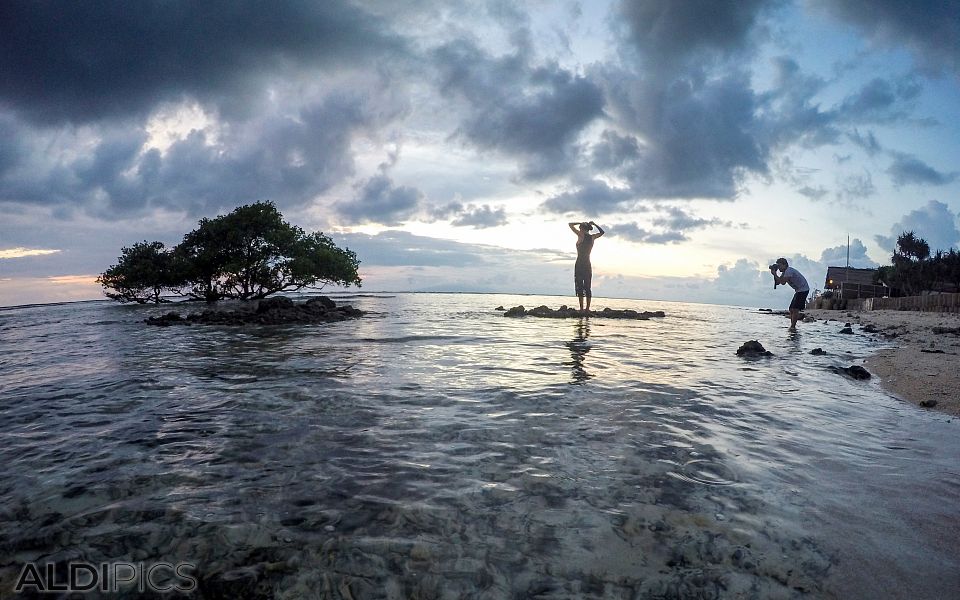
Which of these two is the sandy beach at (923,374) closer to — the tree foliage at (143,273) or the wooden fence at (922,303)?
the wooden fence at (922,303)

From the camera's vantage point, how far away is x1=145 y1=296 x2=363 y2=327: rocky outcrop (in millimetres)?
18109

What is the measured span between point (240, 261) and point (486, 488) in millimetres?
36642

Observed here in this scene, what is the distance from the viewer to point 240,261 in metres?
34.0

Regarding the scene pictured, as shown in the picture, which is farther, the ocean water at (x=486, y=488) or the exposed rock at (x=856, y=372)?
the exposed rock at (x=856, y=372)

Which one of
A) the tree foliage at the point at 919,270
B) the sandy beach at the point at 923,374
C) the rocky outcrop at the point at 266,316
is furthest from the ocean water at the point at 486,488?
the tree foliage at the point at 919,270

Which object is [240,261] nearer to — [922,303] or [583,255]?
A: [583,255]

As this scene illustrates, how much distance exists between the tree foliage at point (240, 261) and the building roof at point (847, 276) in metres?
69.0

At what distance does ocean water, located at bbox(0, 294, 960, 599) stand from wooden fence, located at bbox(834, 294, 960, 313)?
34309 mm

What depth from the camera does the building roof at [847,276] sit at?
62.0 metres

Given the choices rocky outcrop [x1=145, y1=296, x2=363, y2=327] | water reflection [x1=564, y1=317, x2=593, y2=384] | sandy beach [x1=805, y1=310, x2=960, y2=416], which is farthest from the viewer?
rocky outcrop [x1=145, y1=296, x2=363, y2=327]

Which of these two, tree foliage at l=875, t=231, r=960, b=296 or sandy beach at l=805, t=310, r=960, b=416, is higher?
tree foliage at l=875, t=231, r=960, b=296

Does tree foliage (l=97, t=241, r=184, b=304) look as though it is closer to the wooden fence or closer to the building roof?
the wooden fence

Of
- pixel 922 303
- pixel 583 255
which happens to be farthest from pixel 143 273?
pixel 922 303

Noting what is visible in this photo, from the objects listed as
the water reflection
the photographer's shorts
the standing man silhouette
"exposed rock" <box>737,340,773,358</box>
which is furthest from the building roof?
the water reflection
